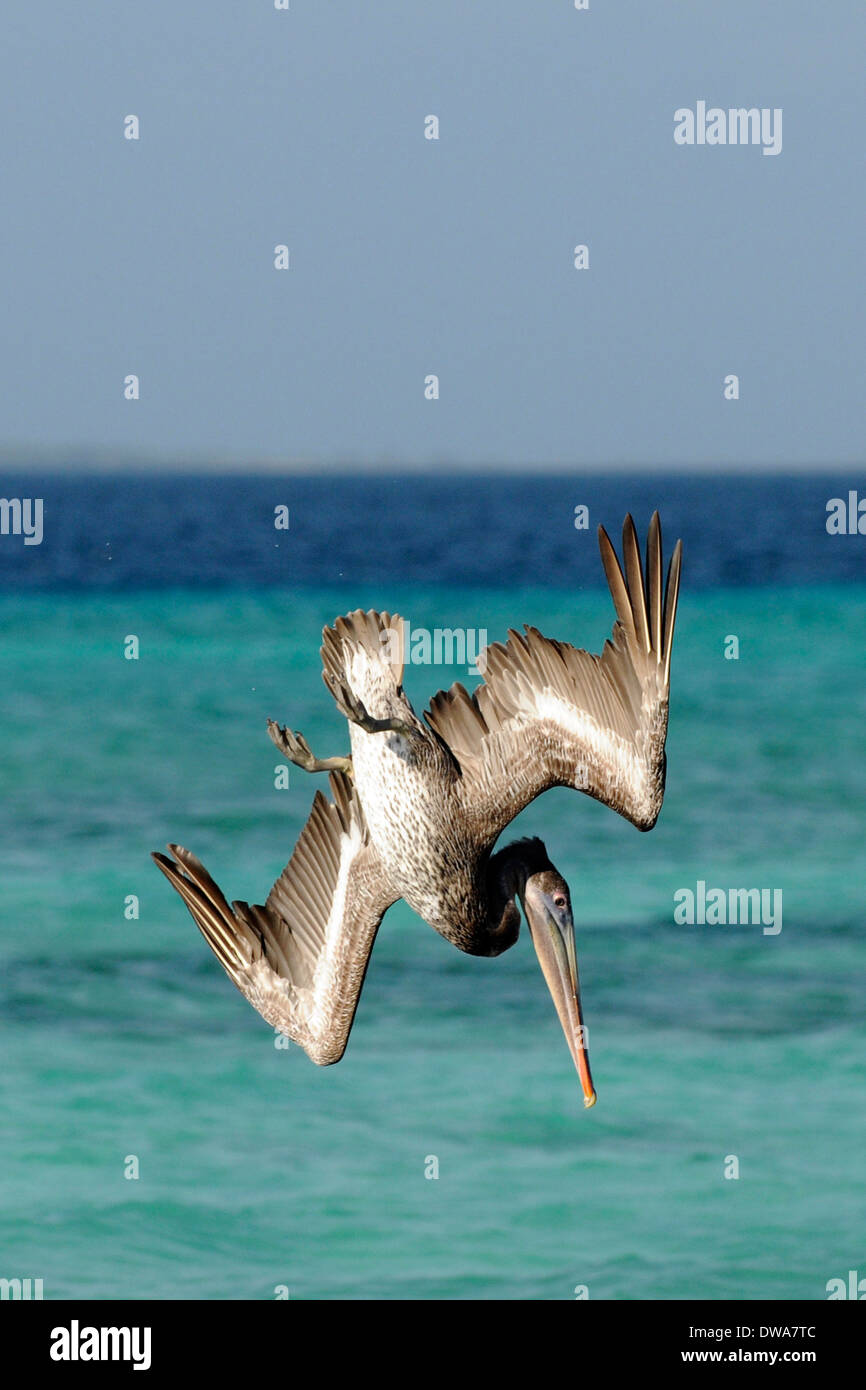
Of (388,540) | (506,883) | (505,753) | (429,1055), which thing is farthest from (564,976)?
(388,540)

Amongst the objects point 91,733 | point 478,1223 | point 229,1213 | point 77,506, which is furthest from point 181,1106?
point 77,506

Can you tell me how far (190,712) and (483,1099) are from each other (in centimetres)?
1471

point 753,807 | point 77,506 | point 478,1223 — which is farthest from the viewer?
point 77,506

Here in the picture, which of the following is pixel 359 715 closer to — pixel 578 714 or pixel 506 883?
pixel 578 714

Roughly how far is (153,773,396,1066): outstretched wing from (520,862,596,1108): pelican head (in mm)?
695

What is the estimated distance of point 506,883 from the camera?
9320mm

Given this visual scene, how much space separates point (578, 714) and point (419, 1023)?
39.8 ft

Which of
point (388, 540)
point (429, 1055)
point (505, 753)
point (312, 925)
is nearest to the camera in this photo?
point (505, 753)

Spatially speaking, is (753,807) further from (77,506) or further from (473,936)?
(77,506)

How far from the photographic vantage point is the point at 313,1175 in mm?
18031

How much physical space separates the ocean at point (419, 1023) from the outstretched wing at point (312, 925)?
105 centimetres

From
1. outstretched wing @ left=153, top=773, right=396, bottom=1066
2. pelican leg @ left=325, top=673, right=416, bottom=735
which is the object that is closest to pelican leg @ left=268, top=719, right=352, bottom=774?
pelican leg @ left=325, top=673, right=416, bottom=735

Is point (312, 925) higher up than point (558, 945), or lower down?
higher up

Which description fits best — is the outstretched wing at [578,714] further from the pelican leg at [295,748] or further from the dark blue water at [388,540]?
the dark blue water at [388,540]
